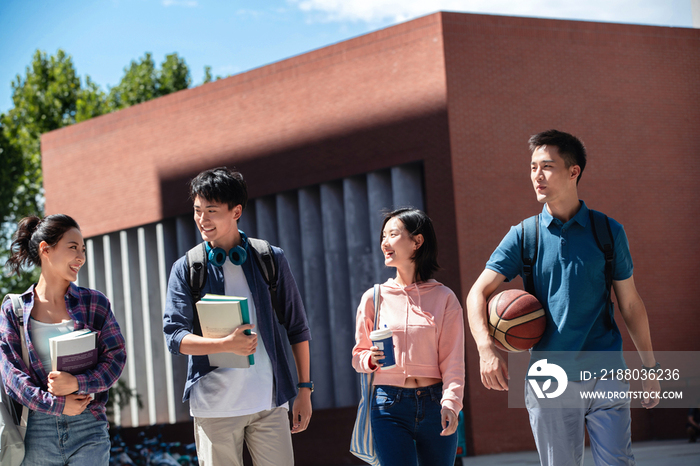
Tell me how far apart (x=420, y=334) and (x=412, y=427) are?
0.55 metres

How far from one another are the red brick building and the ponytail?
30.9 feet

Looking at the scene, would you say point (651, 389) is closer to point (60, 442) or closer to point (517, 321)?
point (517, 321)

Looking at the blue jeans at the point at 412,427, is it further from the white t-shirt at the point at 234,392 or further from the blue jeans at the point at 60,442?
the blue jeans at the point at 60,442

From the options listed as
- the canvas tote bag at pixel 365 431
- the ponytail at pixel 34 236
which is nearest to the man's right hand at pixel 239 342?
the canvas tote bag at pixel 365 431

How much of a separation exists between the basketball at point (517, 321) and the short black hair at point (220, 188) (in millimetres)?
1674

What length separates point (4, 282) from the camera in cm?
3400

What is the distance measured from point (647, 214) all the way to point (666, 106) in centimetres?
243

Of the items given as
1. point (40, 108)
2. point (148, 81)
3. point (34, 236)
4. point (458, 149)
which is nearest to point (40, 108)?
point (40, 108)

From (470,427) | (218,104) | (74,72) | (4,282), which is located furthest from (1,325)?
(74,72)

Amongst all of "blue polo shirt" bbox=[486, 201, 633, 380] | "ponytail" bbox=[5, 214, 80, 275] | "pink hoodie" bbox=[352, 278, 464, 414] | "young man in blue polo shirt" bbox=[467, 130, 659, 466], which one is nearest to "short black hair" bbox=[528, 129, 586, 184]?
"young man in blue polo shirt" bbox=[467, 130, 659, 466]

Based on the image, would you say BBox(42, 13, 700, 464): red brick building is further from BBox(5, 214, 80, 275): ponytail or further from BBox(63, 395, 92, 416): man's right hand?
BBox(63, 395, 92, 416): man's right hand

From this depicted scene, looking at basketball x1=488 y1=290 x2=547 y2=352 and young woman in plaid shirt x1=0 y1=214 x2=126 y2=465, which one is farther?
young woman in plaid shirt x1=0 y1=214 x2=126 y2=465

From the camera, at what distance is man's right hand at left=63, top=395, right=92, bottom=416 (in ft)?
13.6

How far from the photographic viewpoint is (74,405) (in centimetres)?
413
